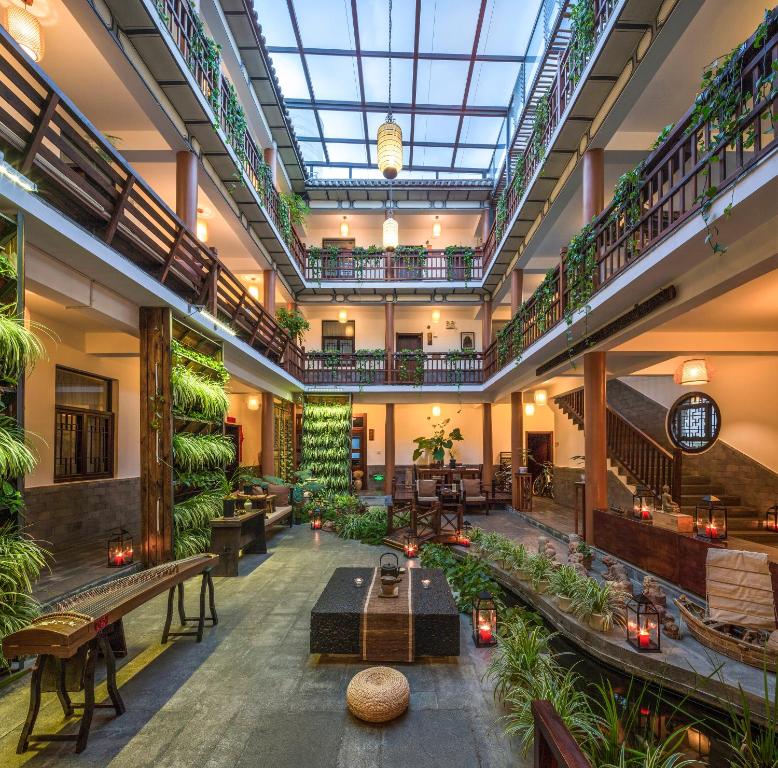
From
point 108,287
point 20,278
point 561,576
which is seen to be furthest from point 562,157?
point 20,278

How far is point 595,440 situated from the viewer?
6.61 meters

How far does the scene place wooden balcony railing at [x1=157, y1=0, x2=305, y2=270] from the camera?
5773 mm

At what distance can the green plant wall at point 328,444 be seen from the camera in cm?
1389

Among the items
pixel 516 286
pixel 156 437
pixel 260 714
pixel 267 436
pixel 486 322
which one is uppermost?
pixel 516 286

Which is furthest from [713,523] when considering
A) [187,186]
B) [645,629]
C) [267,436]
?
[267,436]

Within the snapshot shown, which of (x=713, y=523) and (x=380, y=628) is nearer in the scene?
(x=380, y=628)

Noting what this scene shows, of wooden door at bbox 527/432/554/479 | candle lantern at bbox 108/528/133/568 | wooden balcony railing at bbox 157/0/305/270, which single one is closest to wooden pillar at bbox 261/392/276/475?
wooden balcony railing at bbox 157/0/305/270

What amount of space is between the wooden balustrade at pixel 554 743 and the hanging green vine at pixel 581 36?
670cm

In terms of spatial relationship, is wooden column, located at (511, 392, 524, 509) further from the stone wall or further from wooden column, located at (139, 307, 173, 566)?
the stone wall

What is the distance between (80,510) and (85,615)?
5420 millimetres

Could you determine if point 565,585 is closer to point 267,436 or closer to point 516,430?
point 516,430

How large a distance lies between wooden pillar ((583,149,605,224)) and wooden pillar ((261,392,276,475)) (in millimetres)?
8721

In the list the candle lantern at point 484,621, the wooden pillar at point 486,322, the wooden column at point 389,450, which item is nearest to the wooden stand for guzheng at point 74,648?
the candle lantern at point 484,621

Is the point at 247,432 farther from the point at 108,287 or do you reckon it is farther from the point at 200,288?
the point at 108,287
